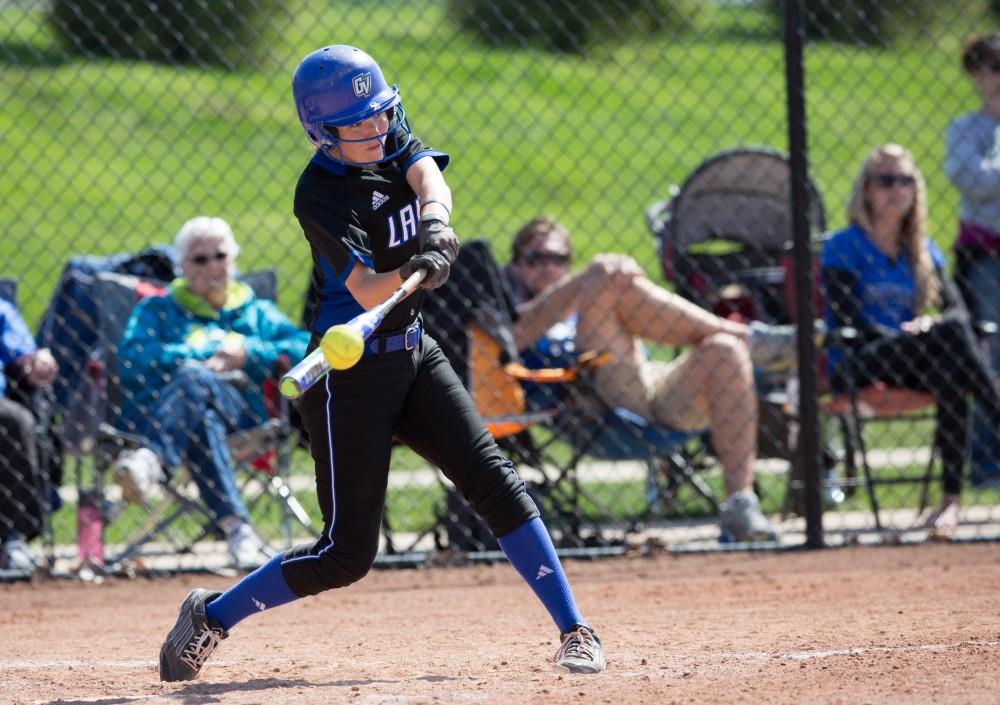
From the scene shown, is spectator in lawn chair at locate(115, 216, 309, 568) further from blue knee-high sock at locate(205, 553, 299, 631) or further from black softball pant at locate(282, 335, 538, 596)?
black softball pant at locate(282, 335, 538, 596)

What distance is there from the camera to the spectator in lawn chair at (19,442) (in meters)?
6.34

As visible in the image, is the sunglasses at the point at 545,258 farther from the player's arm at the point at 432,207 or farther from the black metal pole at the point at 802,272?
the player's arm at the point at 432,207

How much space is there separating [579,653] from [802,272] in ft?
9.47

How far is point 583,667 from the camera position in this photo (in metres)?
4.09

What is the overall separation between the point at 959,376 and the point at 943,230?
790cm

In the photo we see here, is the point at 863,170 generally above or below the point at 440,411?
above

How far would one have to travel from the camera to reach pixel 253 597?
4270 millimetres

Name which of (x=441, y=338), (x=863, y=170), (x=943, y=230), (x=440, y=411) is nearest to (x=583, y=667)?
(x=440, y=411)

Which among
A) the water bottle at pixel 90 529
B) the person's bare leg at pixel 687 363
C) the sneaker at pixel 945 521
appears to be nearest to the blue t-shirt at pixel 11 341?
the water bottle at pixel 90 529

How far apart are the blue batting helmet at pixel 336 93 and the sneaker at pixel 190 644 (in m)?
1.35

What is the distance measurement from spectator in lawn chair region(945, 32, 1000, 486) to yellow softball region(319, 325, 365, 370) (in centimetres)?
469

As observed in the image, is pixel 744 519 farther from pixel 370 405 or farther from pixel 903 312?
pixel 370 405

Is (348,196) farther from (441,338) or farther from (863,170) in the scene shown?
(863,170)

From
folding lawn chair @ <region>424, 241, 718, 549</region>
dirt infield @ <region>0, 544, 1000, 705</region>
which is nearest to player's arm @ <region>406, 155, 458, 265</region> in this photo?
dirt infield @ <region>0, 544, 1000, 705</region>
